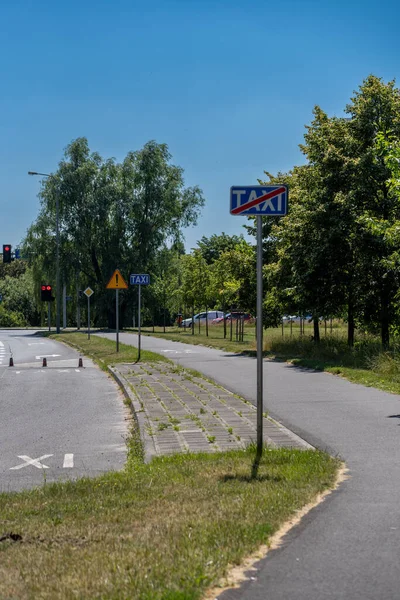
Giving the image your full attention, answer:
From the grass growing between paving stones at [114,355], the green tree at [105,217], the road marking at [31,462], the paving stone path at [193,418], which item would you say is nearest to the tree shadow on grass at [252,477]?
the paving stone path at [193,418]

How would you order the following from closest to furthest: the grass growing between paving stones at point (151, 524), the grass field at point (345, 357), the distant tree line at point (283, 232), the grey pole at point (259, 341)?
the grass growing between paving stones at point (151, 524) → the grey pole at point (259, 341) → the grass field at point (345, 357) → the distant tree line at point (283, 232)

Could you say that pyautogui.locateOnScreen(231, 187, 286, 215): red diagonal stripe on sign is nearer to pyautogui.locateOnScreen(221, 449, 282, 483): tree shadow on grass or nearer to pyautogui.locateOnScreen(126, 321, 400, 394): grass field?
pyautogui.locateOnScreen(221, 449, 282, 483): tree shadow on grass

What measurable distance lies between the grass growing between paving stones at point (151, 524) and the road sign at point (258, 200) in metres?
2.65

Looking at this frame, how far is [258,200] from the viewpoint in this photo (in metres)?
9.24

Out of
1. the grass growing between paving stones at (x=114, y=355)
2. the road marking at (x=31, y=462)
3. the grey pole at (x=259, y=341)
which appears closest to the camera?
the grey pole at (x=259, y=341)

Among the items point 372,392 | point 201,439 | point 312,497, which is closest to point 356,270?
point 372,392

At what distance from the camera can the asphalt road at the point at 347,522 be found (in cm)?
484

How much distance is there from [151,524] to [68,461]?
3815mm

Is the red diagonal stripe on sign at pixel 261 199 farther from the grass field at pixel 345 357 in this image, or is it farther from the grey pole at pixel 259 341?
the grass field at pixel 345 357

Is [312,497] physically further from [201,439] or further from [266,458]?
[201,439]

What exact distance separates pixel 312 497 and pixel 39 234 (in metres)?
53.5

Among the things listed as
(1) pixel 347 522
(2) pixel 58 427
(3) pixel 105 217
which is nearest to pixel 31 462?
(2) pixel 58 427

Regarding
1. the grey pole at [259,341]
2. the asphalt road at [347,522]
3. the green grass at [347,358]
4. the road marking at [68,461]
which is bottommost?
the road marking at [68,461]

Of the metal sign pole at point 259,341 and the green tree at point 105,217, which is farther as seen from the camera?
the green tree at point 105,217
